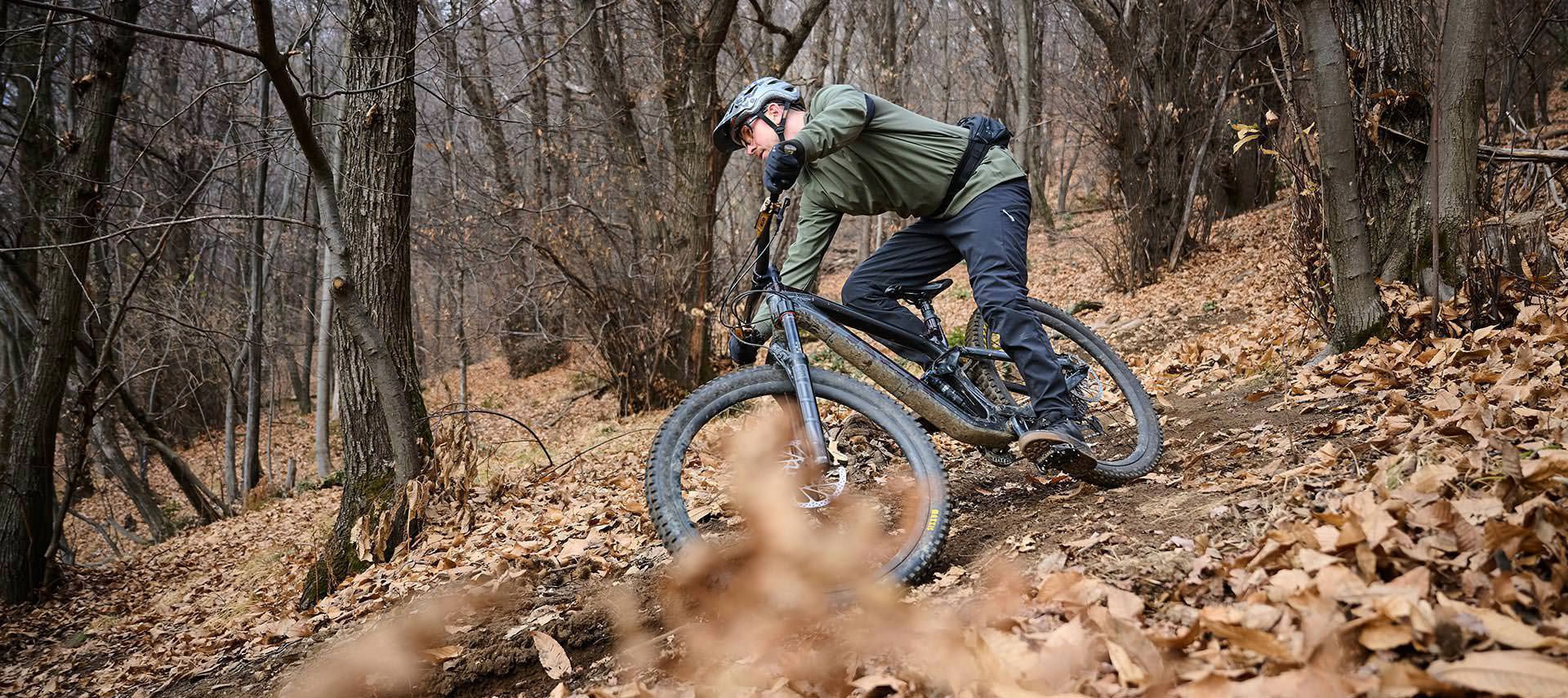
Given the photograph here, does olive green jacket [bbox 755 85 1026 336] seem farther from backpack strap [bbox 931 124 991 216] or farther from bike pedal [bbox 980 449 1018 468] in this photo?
bike pedal [bbox 980 449 1018 468]

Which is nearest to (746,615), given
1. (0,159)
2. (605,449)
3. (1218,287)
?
(605,449)

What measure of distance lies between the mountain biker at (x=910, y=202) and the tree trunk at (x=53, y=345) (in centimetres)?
644

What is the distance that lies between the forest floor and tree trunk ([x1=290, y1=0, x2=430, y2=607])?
477 millimetres

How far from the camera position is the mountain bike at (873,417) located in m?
2.89

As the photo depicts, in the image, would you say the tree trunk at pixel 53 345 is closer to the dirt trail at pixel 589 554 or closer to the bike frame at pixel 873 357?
the dirt trail at pixel 589 554

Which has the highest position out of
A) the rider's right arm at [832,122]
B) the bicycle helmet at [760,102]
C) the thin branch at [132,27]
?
the thin branch at [132,27]

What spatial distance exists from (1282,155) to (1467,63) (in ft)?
2.97

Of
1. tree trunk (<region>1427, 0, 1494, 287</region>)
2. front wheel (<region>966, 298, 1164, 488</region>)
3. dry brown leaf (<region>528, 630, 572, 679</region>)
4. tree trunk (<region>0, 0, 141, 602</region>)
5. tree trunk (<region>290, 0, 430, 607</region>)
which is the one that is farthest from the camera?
tree trunk (<region>0, 0, 141, 602</region>)

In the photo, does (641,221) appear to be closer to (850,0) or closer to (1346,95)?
(1346,95)

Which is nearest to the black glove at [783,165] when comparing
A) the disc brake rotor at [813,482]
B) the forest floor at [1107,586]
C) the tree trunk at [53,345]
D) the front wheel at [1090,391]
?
the disc brake rotor at [813,482]

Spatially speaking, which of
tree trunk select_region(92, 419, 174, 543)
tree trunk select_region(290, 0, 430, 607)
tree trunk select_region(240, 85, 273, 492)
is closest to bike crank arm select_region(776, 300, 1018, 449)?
tree trunk select_region(290, 0, 430, 607)

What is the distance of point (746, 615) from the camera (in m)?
2.73

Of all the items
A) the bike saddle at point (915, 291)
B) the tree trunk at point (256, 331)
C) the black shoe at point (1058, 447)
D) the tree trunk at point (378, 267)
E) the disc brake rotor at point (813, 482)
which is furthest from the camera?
the tree trunk at point (256, 331)

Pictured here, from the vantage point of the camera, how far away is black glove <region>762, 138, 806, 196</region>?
300cm
